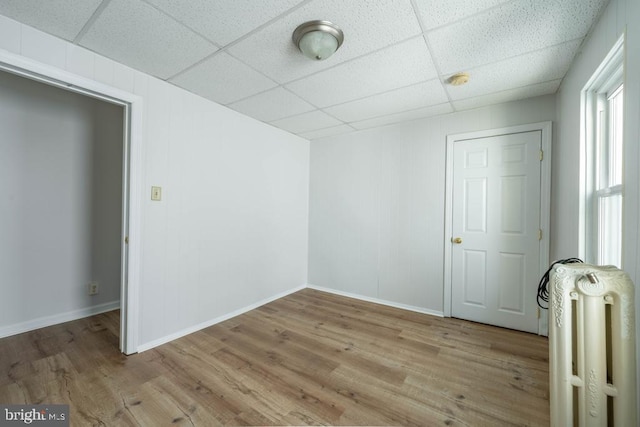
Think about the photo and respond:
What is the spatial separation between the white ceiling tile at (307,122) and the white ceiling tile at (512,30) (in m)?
1.49

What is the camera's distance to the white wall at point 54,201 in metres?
2.46

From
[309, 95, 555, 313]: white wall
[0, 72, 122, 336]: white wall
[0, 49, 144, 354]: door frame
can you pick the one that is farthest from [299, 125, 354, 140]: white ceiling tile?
[0, 72, 122, 336]: white wall

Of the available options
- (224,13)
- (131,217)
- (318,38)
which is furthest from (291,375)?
(224,13)

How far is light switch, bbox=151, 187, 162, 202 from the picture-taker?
226 centimetres

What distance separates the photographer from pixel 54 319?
2691 millimetres

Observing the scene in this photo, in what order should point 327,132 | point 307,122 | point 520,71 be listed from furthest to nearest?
point 327,132, point 307,122, point 520,71

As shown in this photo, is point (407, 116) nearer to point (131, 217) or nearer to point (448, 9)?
point (448, 9)

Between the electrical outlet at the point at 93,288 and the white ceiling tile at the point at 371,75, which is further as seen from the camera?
the electrical outlet at the point at 93,288

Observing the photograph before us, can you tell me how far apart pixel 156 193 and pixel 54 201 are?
146 cm

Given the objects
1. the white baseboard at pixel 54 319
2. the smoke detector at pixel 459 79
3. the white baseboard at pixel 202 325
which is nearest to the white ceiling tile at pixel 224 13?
the smoke detector at pixel 459 79

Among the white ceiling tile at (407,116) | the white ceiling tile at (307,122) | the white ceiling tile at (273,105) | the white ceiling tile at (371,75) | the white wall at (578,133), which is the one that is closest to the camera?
the white wall at (578,133)

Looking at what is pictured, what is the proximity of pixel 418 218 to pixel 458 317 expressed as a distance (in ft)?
4.02

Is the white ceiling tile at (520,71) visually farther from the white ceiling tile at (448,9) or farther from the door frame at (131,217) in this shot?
the door frame at (131,217)

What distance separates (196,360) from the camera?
2100mm
